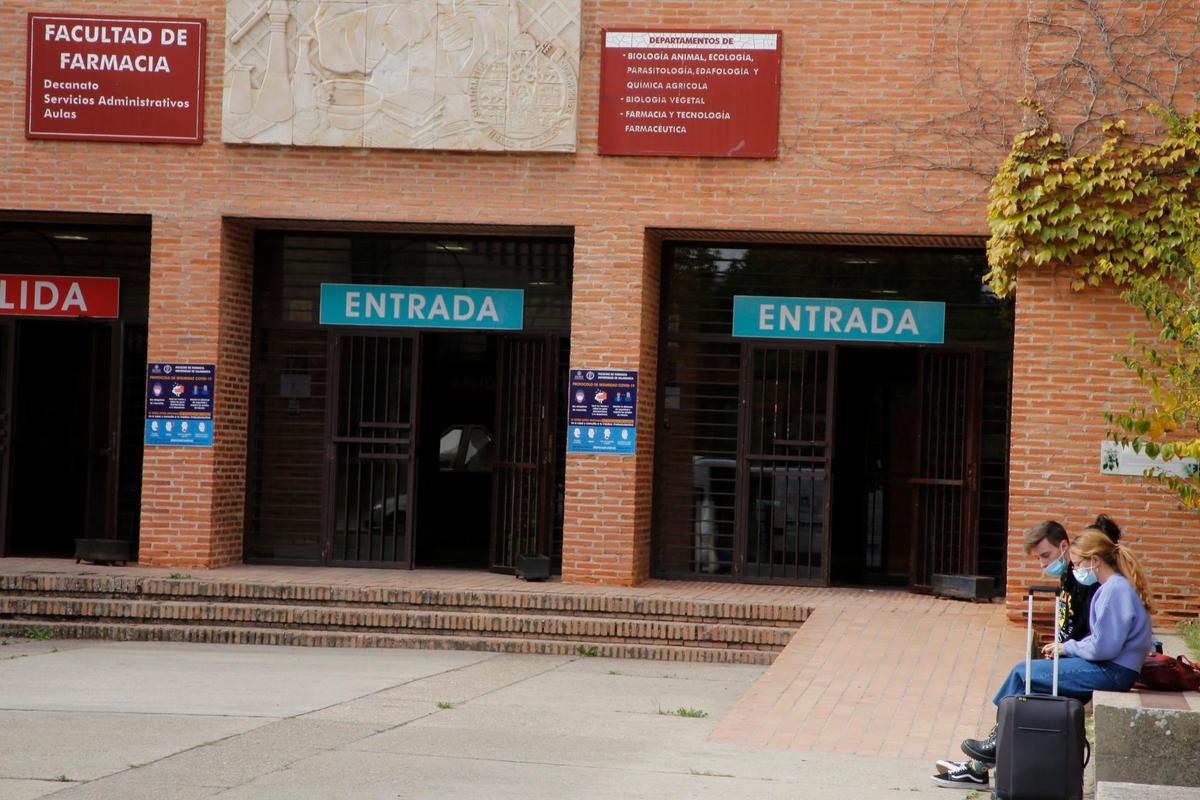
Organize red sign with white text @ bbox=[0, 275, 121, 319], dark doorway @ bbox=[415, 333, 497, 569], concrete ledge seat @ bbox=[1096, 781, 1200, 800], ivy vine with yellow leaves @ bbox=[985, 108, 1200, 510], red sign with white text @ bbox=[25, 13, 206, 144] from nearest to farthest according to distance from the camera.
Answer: concrete ledge seat @ bbox=[1096, 781, 1200, 800] → ivy vine with yellow leaves @ bbox=[985, 108, 1200, 510] → red sign with white text @ bbox=[25, 13, 206, 144] → dark doorway @ bbox=[415, 333, 497, 569] → red sign with white text @ bbox=[0, 275, 121, 319]

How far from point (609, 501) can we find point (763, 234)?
280cm

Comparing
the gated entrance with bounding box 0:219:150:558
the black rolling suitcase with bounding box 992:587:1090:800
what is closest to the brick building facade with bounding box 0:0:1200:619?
the gated entrance with bounding box 0:219:150:558

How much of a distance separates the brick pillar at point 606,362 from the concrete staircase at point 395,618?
28.4 inches

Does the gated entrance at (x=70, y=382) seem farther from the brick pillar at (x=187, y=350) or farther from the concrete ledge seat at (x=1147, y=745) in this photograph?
the concrete ledge seat at (x=1147, y=745)

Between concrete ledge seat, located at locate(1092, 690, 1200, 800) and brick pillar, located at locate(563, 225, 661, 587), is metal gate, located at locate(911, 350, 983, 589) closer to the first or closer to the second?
brick pillar, located at locate(563, 225, 661, 587)

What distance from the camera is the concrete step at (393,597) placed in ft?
42.3

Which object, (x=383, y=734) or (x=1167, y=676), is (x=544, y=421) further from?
(x=1167, y=676)

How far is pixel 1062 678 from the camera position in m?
7.51

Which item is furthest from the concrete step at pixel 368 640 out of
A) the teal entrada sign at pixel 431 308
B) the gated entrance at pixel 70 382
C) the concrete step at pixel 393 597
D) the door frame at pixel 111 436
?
the teal entrada sign at pixel 431 308

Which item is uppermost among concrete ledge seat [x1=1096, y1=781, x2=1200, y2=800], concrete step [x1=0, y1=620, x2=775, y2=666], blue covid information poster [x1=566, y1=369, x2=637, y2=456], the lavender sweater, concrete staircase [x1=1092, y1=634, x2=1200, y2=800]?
blue covid information poster [x1=566, y1=369, x2=637, y2=456]

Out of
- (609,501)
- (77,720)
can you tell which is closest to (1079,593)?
(77,720)

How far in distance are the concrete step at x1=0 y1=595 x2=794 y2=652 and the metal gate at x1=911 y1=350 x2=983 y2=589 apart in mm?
2515

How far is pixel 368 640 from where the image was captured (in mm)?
12930

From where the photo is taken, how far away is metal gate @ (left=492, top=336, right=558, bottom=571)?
48.8ft
